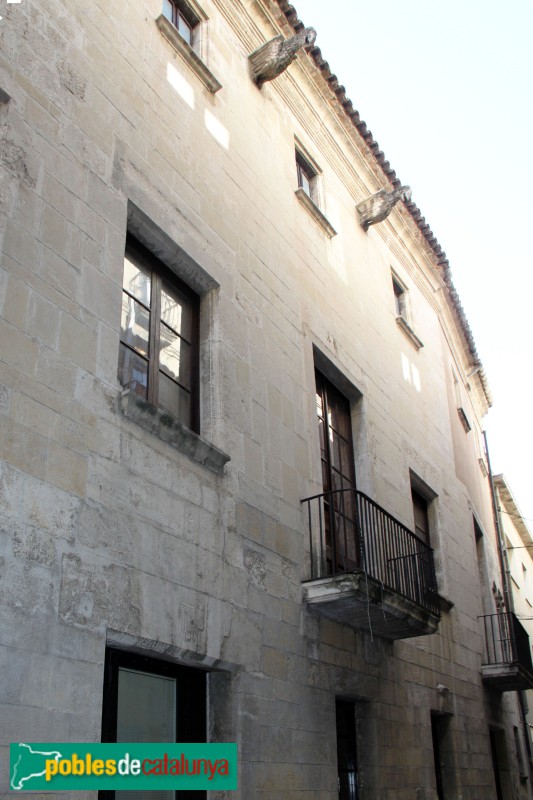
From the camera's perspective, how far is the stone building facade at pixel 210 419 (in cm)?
502

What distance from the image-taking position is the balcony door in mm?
8922

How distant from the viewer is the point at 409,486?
11.6m

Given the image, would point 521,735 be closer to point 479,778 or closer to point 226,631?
point 479,778

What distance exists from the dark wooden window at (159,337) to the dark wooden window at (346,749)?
3570 millimetres

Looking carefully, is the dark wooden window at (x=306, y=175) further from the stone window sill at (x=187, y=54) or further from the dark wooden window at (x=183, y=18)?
the stone window sill at (x=187, y=54)

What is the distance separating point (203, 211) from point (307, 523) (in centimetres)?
316

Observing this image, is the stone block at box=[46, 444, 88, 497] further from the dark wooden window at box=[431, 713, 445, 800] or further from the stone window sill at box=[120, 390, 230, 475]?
the dark wooden window at box=[431, 713, 445, 800]

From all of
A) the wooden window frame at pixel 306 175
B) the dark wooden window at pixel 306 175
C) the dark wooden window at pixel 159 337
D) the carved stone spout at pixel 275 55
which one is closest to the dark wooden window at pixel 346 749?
the dark wooden window at pixel 159 337

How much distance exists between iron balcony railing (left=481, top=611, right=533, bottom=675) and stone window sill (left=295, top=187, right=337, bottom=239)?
23.6 feet

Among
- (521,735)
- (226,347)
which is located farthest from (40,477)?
(521,735)

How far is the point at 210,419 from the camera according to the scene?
6.96 meters

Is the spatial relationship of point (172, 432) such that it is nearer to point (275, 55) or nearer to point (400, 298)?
point (275, 55)

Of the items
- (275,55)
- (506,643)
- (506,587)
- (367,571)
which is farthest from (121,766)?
(506,587)

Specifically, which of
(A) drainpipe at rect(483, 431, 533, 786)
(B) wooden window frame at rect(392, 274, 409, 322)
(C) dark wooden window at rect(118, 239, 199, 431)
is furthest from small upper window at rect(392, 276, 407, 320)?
(C) dark wooden window at rect(118, 239, 199, 431)
